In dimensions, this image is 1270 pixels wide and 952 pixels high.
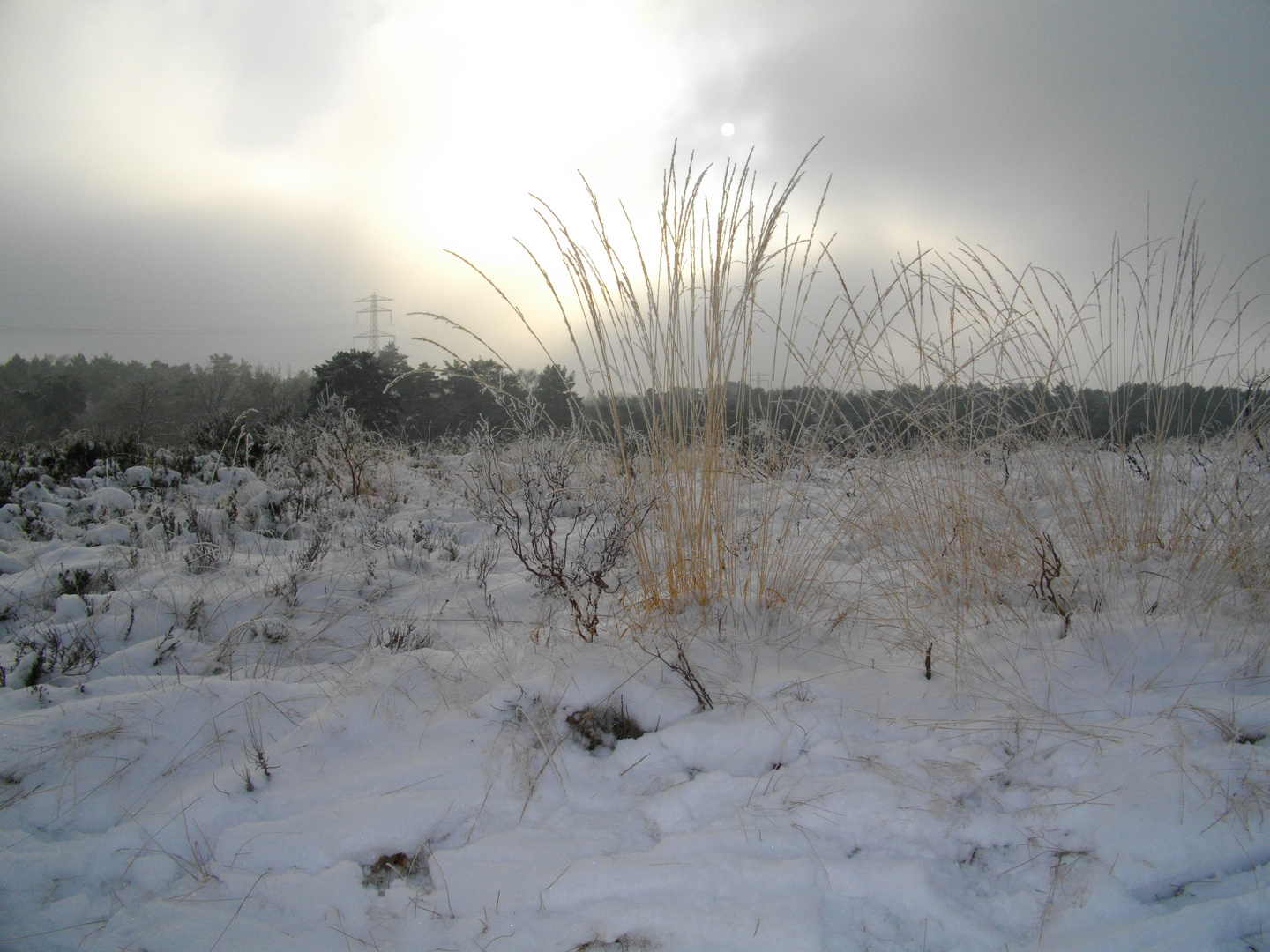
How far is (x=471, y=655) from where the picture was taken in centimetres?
194

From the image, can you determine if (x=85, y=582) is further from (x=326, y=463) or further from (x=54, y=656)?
(x=326, y=463)

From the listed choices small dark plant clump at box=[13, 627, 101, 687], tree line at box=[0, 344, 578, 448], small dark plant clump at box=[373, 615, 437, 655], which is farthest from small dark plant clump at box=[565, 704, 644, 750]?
tree line at box=[0, 344, 578, 448]

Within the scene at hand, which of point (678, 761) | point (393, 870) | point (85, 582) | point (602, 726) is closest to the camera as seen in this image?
point (393, 870)

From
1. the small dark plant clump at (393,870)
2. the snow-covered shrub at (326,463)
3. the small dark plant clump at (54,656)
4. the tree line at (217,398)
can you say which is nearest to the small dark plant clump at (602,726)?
the small dark plant clump at (393,870)

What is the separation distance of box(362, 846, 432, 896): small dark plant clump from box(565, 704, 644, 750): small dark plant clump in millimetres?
474

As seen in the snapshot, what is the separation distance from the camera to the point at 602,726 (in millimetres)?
1653

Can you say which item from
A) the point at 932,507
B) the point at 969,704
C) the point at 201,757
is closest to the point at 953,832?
the point at 969,704

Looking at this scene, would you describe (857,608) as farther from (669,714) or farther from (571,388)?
(571,388)

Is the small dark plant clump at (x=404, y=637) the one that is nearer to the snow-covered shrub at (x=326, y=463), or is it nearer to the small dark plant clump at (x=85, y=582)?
the small dark plant clump at (x=85, y=582)

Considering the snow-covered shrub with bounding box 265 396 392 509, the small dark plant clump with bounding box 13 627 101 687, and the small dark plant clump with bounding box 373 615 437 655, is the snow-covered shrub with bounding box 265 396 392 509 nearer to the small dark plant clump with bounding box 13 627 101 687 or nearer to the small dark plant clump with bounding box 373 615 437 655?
the small dark plant clump with bounding box 13 627 101 687

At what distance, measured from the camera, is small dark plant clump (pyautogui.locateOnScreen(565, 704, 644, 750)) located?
1611 millimetres

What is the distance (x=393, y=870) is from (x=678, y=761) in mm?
694

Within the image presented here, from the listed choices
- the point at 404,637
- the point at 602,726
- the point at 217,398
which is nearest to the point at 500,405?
the point at 404,637

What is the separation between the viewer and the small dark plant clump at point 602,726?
1.61m
